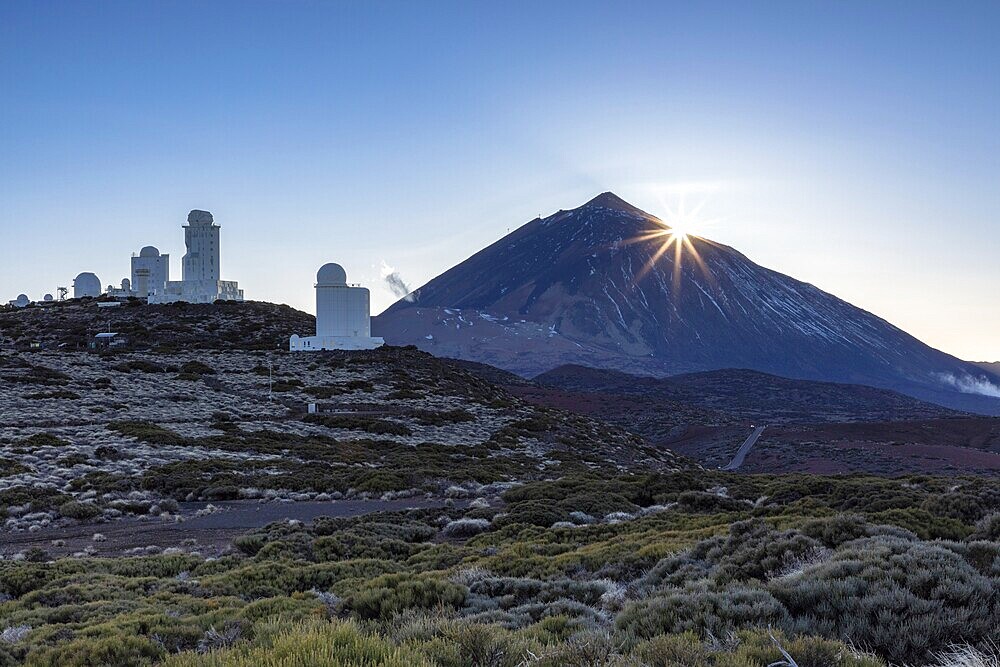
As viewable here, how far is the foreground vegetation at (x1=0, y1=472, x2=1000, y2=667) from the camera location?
19.2ft

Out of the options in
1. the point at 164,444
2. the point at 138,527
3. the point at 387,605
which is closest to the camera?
the point at 387,605

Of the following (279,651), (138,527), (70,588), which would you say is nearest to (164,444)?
(138,527)

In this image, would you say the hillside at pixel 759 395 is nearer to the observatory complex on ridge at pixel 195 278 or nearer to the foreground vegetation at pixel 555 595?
the observatory complex on ridge at pixel 195 278

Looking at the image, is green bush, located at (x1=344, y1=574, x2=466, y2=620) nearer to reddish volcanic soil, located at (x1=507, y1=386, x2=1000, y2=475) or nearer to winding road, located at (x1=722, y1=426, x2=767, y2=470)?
reddish volcanic soil, located at (x1=507, y1=386, x2=1000, y2=475)

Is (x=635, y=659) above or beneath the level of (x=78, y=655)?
above

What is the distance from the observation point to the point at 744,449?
57.4 m

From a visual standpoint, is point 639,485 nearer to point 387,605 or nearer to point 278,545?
point 278,545

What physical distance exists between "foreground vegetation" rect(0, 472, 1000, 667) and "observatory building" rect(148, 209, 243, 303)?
2656 inches

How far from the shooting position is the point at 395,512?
61.9 ft

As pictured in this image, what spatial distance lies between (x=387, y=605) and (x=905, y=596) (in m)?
5.25

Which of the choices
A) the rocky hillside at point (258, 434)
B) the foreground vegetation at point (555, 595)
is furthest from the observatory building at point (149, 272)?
the foreground vegetation at point (555, 595)

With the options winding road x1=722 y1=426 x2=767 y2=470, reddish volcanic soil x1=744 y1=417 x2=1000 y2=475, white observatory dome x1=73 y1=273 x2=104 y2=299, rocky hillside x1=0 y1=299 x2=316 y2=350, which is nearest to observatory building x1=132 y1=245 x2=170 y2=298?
rocky hillside x1=0 y1=299 x2=316 y2=350

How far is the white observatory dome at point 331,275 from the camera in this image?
5925 centimetres

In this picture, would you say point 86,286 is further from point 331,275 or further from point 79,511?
point 79,511
